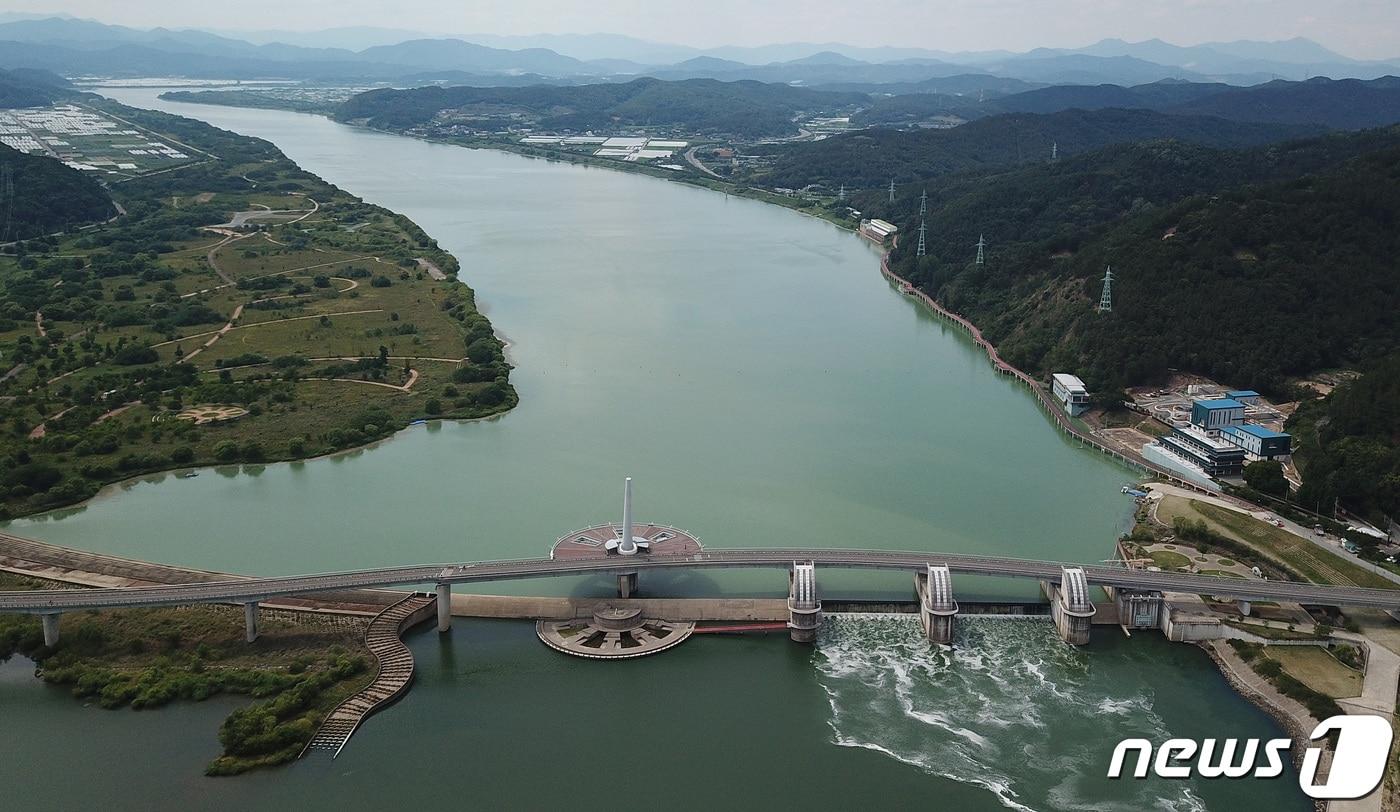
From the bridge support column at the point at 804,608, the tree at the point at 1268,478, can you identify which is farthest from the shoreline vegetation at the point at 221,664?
the tree at the point at 1268,478

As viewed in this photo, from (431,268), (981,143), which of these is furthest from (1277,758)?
(981,143)

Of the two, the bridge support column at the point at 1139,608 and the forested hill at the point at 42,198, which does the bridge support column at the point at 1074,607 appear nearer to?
the bridge support column at the point at 1139,608

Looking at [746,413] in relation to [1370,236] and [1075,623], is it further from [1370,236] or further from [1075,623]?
[1370,236]

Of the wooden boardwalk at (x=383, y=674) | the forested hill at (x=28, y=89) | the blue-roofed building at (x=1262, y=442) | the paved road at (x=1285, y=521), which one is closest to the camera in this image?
the wooden boardwalk at (x=383, y=674)

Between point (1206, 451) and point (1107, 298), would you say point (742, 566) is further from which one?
point (1107, 298)

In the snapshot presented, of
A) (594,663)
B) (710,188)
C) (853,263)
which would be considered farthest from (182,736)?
(710,188)

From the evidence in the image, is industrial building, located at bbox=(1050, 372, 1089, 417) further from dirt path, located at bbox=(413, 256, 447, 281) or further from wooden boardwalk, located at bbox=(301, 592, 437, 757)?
dirt path, located at bbox=(413, 256, 447, 281)
